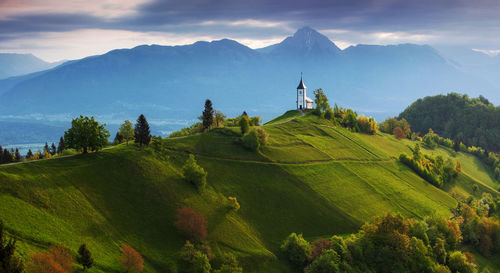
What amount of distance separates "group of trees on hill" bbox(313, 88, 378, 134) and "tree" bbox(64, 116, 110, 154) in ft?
327

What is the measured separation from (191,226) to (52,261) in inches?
913

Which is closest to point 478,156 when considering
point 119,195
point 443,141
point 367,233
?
point 443,141

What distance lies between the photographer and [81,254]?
41.8 meters

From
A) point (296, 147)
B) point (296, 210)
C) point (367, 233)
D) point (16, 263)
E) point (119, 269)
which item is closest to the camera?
point (16, 263)

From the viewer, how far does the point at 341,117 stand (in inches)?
6107

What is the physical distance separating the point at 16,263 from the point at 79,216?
19483mm

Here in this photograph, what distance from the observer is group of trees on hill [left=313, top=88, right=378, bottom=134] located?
5876 inches

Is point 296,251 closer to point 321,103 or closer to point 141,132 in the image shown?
point 141,132

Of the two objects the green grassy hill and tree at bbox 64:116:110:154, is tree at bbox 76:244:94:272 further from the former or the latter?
tree at bbox 64:116:110:154

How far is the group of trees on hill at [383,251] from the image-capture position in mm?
62969

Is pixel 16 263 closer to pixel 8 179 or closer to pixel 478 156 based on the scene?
pixel 8 179

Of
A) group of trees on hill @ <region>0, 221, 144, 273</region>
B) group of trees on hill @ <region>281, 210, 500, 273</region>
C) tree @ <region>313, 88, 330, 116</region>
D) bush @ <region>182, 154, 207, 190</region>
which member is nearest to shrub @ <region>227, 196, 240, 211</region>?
bush @ <region>182, 154, 207, 190</region>

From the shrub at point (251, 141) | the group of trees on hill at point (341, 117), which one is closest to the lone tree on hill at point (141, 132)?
the shrub at point (251, 141)

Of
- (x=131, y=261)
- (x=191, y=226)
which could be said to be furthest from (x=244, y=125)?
(x=131, y=261)
